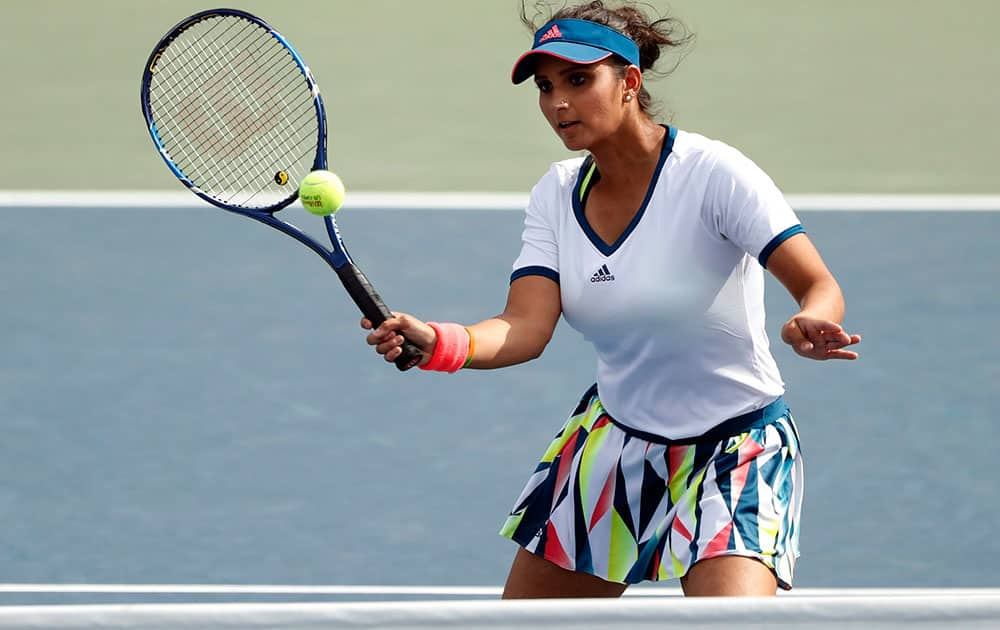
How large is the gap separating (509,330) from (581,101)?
20.8 inches

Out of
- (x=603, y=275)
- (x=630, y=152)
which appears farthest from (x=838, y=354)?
(x=630, y=152)

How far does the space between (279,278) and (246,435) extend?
4.86 ft

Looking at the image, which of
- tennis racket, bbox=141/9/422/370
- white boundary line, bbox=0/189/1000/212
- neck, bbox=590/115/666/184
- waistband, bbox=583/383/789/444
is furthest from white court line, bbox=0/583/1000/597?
white boundary line, bbox=0/189/1000/212

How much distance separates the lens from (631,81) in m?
3.50

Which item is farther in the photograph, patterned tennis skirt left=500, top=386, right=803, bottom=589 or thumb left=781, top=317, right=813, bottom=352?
patterned tennis skirt left=500, top=386, right=803, bottom=589

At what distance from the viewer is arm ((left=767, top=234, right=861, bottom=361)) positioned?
9.94 feet

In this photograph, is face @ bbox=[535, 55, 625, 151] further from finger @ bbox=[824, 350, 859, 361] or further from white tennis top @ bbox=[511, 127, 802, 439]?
finger @ bbox=[824, 350, 859, 361]

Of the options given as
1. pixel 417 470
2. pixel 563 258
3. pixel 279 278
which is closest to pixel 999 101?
pixel 279 278

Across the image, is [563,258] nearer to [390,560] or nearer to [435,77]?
[390,560]

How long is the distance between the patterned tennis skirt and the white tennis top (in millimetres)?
69

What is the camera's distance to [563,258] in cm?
356

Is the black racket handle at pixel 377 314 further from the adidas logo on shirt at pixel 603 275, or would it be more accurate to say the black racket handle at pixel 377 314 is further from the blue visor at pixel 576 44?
the blue visor at pixel 576 44

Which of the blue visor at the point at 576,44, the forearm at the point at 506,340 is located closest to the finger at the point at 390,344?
the forearm at the point at 506,340

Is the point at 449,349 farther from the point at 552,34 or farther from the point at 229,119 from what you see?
the point at 229,119
